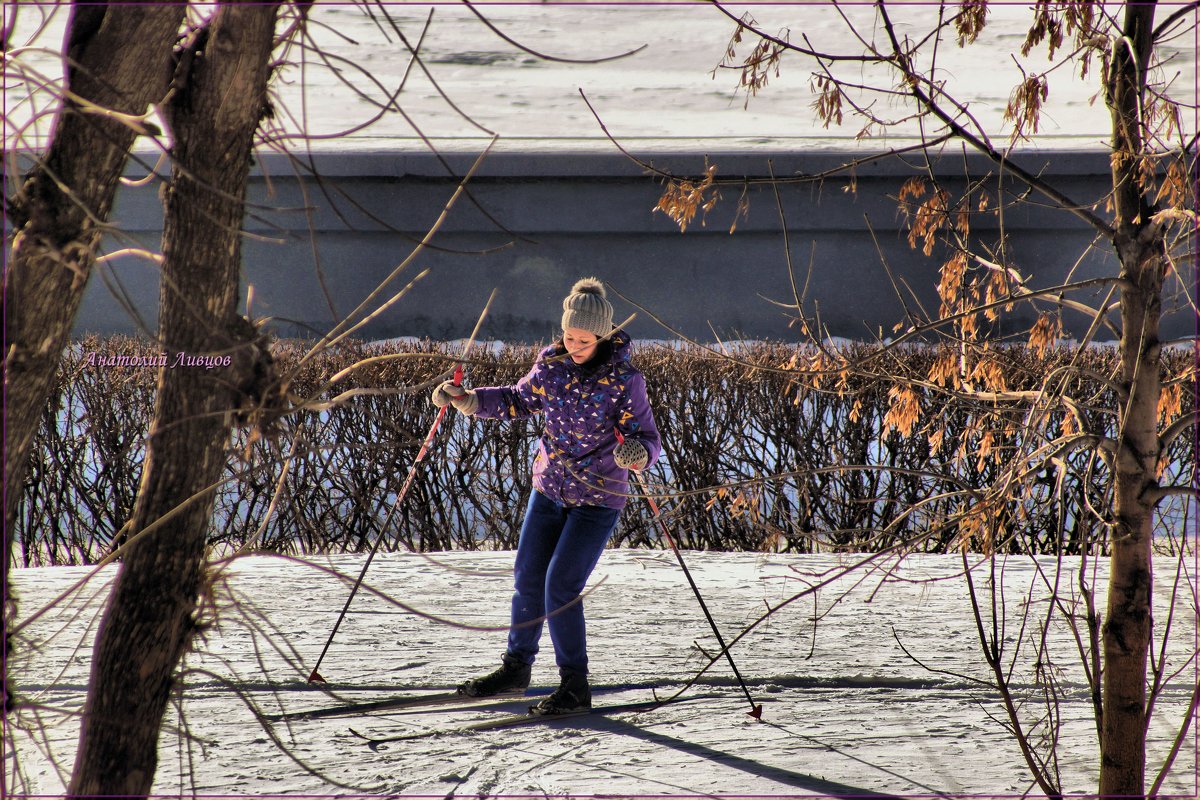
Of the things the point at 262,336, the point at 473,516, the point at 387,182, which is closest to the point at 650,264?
the point at 387,182

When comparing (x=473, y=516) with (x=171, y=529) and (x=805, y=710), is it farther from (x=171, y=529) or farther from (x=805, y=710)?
(x=171, y=529)

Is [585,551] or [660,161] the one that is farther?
[660,161]

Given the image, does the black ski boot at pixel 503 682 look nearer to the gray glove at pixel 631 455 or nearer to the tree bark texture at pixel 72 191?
the gray glove at pixel 631 455

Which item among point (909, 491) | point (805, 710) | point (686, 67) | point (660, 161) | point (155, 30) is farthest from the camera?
point (686, 67)

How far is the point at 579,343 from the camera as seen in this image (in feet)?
14.0

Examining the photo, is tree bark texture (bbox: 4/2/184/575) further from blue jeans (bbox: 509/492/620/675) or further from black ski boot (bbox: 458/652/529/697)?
black ski boot (bbox: 458/652/529/697)

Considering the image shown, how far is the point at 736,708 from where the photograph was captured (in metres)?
4.19

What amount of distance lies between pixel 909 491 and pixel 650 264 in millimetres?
4837

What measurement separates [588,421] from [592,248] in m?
7.21

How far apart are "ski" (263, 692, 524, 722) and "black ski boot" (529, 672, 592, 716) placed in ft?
0.78

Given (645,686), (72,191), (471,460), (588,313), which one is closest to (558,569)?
(645,686)

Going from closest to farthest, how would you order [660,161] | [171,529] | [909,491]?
[171,529] < [909,491] < [660,161]

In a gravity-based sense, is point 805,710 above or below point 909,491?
below

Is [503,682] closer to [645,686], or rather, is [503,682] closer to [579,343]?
[645,686]
